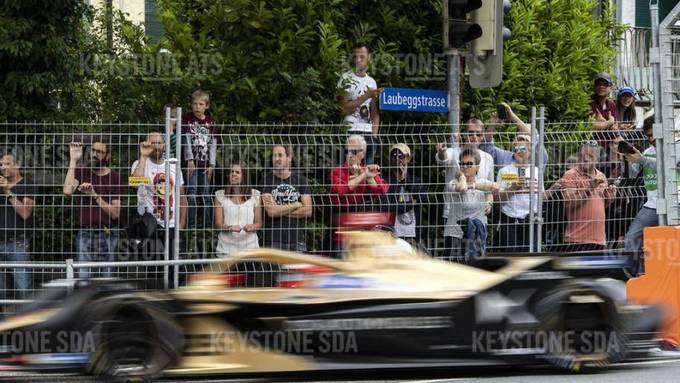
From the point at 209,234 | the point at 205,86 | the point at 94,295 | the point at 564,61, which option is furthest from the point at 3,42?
the point at 564,61

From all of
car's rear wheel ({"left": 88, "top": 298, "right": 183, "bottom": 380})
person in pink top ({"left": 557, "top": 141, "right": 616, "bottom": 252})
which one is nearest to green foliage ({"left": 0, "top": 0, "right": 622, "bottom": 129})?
person in pink top ({"left": 557, "top": 141, "right": 616, "bottom": 252})

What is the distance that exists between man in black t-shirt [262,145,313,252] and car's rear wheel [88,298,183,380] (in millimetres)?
4228

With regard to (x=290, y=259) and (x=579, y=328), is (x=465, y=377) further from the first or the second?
(x=290, y=259)

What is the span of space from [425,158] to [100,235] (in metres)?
3.27

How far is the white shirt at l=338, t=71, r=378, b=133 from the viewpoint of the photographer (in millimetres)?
13922

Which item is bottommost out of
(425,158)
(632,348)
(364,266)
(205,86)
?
(632,348)

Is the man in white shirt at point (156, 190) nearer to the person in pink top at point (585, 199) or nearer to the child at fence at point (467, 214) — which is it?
the child at fence at point (467, 214)

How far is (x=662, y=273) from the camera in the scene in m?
A: 10.4

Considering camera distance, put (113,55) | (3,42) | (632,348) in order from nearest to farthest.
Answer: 1. (632,348)
2. (3,42)
3. (113,55)

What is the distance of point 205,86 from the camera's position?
14.1 meters

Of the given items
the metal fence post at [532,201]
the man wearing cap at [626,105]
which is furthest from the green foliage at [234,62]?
the metal fence post at [532,201]

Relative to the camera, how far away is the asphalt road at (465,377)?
784 centimetres

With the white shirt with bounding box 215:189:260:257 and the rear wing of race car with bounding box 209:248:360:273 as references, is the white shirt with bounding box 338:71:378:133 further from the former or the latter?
the rear wing of race car with bounding box 209:248:360:273

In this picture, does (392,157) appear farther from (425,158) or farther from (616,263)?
(616,263)
